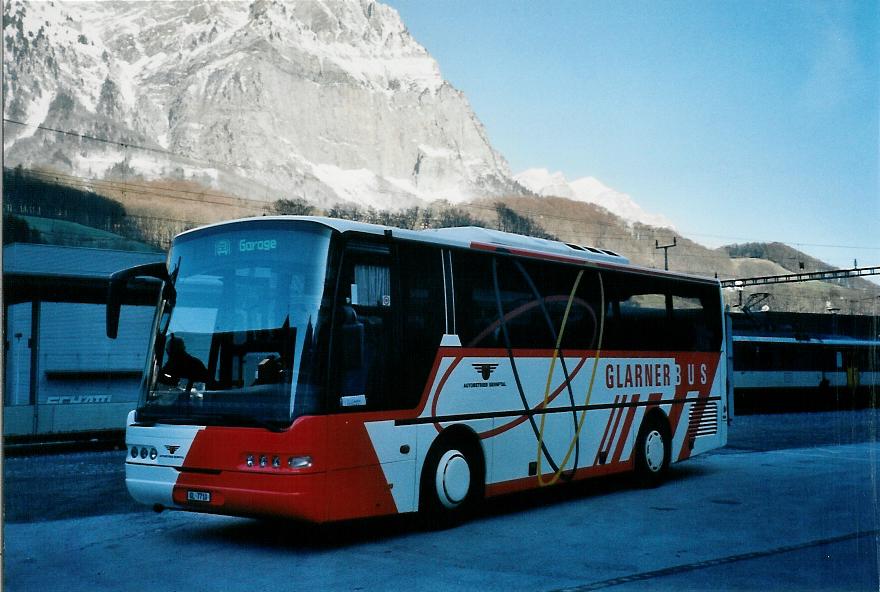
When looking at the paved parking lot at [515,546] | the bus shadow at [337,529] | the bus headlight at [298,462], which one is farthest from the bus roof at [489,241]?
the paved parking lot at [515,546]

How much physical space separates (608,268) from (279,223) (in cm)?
537

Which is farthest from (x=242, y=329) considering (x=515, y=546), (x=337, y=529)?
(x=515, y=546)

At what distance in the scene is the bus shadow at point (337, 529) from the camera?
8711mm

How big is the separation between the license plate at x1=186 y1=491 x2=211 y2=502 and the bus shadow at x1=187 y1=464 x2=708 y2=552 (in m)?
0.60

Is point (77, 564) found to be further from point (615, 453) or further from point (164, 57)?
point (164, 57)

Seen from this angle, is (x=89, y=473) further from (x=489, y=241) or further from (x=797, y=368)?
(x=797, y=368)

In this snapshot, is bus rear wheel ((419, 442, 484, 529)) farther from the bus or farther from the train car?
the train car

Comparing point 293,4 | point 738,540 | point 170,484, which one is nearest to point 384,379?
point 170,484

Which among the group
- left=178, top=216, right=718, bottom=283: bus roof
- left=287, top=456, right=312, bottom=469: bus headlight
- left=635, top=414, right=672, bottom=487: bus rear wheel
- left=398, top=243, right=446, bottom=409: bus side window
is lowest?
left=635, top=414, right=672, bottom=487: bus rear wheel

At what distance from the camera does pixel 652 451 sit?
13023mm

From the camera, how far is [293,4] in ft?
498

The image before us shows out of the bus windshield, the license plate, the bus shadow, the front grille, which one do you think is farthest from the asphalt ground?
the front grille

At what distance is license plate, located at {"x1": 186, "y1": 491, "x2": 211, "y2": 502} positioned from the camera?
26.9 ft

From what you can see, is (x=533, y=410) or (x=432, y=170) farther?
(x=432, y=170)
